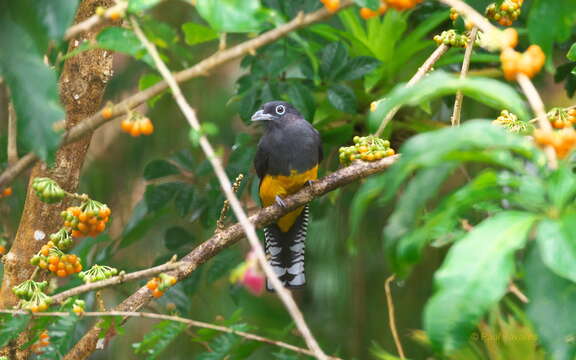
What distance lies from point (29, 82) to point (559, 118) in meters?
1.45

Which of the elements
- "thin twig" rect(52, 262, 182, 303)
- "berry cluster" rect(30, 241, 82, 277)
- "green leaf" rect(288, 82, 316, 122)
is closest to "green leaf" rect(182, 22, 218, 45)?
"thin twig" rect(52, 262, 182, 303)

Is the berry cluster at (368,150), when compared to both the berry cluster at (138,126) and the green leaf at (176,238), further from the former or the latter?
the green leaf at (176,238)

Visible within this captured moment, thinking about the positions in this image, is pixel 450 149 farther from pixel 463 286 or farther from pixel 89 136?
pixel 89 136

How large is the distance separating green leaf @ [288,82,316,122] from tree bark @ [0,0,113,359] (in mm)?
1044

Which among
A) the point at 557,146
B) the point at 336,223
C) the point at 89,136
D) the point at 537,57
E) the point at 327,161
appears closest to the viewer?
the point at 557,146

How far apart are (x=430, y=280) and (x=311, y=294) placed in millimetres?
866

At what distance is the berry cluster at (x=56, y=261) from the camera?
2.53 meters

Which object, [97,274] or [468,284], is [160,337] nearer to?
[97,274]

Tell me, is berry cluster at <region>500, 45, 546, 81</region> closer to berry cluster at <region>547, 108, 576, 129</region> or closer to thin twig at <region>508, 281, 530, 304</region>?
berry cluster at <region>547, 108, 576, 129</region>

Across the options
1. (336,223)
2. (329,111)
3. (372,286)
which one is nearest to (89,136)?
(329,111)

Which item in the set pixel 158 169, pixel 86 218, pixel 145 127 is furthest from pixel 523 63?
pixel 158 169

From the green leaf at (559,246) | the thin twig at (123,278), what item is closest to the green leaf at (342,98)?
the thin twig at (123,278)

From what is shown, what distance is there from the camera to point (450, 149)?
1321 mm

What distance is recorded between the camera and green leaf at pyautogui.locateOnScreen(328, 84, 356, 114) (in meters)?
3.76
